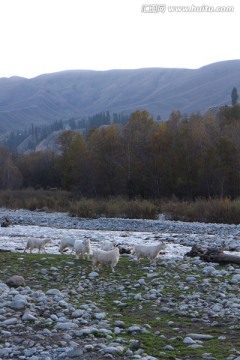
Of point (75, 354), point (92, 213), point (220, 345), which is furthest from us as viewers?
point (92, 213)

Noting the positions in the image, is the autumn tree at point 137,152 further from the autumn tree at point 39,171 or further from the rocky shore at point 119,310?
the rocky shore at point 119,310

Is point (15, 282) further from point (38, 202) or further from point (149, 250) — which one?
point (38, 202)

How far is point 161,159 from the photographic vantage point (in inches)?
2371

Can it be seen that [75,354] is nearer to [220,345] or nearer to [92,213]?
[220,345]

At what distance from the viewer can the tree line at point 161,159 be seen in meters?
A: 55.2

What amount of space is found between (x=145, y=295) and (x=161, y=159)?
48.7 metres

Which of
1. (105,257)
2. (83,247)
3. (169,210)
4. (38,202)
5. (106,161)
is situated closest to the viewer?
Answer: (105,257)

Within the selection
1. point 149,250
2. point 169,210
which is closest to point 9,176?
point 169,210

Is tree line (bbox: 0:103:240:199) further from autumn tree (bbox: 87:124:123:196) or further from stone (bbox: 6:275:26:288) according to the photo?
stone (bbox: 6:275:26:288)

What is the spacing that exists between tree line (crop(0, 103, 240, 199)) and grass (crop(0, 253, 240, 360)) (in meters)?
38.4

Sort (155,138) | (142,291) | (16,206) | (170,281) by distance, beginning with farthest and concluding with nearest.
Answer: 1. (155,138)
2. (16,206)
3. (170,281)
4. (142,291)

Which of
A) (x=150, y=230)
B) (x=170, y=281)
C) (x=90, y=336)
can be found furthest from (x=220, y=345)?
(x=150, y=230)

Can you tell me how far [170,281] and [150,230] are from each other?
2049 cm

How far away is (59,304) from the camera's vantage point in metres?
10.7
